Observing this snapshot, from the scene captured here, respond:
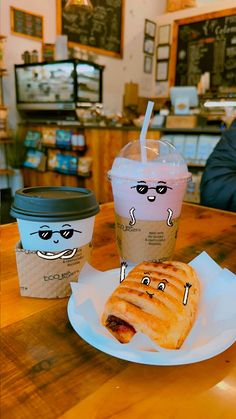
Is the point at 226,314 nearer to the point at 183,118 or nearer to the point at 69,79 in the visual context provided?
the point at 183,118

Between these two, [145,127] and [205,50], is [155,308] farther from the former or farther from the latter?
[205,50]

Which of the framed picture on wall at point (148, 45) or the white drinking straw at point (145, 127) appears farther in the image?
the framed picture on wall at point (148, 45)

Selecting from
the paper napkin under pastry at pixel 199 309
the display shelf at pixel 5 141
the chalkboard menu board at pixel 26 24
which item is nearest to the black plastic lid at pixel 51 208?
the paper napkin under pastry at pixel 199 309

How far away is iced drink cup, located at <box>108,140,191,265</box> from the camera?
66 cm

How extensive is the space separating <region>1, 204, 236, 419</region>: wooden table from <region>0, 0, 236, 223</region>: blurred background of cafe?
2.85 m

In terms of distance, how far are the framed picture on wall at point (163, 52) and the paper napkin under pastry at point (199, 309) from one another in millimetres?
6210

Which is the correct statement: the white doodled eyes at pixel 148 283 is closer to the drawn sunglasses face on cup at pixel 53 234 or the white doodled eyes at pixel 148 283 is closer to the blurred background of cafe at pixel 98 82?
the drawn sunglasses face on cup at pixel 53 234

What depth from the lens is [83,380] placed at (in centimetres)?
42

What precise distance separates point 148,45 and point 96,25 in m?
1.28

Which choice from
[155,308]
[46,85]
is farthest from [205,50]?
[155,308]

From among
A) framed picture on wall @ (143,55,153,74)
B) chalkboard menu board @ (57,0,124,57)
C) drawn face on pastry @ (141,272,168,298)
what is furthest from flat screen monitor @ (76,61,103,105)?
drawn face on pastry @ (141,272,168,298)

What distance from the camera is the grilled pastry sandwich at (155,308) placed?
1.41 feet

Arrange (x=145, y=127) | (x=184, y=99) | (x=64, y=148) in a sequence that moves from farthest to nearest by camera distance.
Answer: (x=64, y=148) < (x=184, y=99) < (x=145, y=127)

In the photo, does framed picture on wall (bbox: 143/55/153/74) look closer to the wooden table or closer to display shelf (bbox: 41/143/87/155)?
display shelf (bbox: 41/143/87/155)
